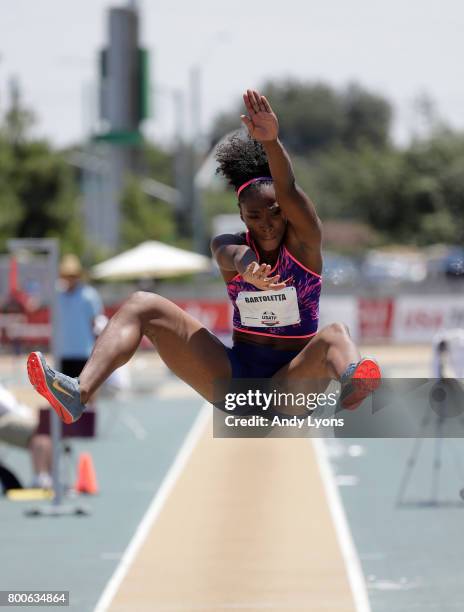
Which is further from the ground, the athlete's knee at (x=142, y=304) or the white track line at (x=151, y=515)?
the athlete's knee at (x=142, y=304)

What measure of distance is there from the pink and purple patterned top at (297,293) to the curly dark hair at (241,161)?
26 centimetres

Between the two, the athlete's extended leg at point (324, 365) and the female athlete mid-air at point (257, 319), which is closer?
the female athlete mid-air at point (257, 319)

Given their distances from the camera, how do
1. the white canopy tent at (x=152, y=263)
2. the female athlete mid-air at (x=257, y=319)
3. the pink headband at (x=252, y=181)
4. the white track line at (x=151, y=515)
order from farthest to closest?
the white canopy tent at (x=152, y=263) → the white track line at (x=151, y=515) → the pink headband at (x=252, y=181) → the female athlete mid-air at (x=257, y=319)

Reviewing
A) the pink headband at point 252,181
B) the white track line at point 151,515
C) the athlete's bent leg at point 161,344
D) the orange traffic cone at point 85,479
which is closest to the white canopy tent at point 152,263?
the white track line at point 151,515

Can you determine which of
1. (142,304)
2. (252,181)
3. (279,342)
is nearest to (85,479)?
(279,342)

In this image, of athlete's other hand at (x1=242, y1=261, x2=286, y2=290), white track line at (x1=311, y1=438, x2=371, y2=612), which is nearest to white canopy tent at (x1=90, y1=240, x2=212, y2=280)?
white track line at (x1=311, y1=438, x2=371, y2=612)

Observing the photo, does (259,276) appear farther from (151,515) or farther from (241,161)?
(151,515)

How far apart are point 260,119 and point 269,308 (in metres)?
0.91

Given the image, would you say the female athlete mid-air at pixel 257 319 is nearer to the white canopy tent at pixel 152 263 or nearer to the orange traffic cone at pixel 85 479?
the orange traffic cone at pixel 85 479

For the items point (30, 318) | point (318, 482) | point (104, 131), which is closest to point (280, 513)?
point (318, 482)

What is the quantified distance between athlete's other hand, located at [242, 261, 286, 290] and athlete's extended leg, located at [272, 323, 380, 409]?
1.37ft

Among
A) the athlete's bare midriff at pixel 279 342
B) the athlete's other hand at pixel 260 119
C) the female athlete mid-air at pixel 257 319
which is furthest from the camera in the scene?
the athlete's bare midriff at pixel 279 342

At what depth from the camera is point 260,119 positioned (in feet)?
16.9

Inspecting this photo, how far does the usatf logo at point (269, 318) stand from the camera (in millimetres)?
5719
